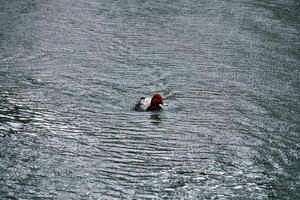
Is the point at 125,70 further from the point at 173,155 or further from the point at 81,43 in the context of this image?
the point at 173,155

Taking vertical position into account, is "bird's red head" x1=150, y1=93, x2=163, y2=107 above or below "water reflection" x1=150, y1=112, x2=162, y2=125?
above

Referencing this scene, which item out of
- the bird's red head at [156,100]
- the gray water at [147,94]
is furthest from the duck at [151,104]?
the gray water at [147,94]

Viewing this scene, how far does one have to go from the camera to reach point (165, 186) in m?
7.41

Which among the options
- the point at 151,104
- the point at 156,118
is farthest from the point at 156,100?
the point at 156,118

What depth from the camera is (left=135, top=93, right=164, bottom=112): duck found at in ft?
31.2

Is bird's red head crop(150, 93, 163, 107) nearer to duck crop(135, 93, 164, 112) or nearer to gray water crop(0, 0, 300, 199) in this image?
duck crop(135, 93, 164, 112)

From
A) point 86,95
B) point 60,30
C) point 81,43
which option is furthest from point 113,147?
point 60,30

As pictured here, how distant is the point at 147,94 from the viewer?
1030 cm

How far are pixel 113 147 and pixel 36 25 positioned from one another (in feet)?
21.9

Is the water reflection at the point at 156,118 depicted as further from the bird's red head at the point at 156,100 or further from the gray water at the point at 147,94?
the bird's red head at the point at 156,100

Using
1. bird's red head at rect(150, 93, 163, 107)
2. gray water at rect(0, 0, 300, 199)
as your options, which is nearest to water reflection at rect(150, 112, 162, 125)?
gray water at rect(0, 0, 300, 199)

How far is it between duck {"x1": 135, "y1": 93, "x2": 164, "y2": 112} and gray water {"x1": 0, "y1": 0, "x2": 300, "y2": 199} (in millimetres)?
115

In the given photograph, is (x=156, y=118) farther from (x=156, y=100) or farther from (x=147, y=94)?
(x=147, y=94)

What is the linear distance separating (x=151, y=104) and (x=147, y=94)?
785 mm
